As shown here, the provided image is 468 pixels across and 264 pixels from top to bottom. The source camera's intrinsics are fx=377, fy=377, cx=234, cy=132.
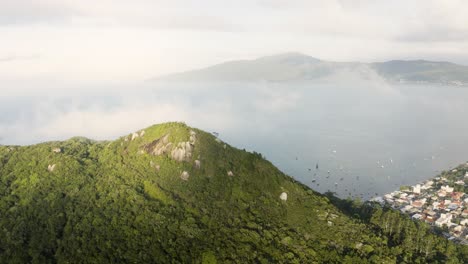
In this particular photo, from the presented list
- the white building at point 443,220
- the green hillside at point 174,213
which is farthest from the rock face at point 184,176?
the white building at point 443,220

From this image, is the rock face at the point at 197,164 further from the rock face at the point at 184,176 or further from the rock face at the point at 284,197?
the rock face at the point at 284,197

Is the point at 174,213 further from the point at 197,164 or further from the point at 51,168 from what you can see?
the point at 51,168

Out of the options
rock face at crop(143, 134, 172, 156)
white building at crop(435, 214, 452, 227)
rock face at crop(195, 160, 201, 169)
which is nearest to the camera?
rock face at crop(195, 160, 201, 169)

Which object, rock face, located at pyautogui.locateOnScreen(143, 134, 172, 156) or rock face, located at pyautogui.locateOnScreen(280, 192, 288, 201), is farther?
rock face, located at pyautogui.locateOnScreen(143, 134, 172, 156)

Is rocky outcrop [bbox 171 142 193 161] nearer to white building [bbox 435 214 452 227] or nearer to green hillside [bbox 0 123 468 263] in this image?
green hillside [bbox 0 123 468 263]

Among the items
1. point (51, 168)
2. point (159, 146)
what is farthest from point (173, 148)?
point (51, 168)

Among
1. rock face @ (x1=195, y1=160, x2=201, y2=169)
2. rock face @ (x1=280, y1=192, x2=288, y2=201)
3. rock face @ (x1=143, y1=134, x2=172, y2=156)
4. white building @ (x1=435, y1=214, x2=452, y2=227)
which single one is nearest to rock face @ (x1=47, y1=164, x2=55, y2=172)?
rock face @ (x1=143, y1=134, x2=172, y2=156)
